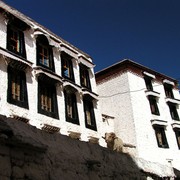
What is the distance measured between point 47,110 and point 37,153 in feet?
35.4

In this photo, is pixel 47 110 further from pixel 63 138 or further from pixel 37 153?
pixel 37 153

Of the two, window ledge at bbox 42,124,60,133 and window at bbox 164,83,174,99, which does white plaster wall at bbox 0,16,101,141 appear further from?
window at bbox 164,83,174,99

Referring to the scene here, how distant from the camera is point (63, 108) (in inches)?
689

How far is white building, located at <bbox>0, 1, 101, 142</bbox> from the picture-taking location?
14641 millimetres

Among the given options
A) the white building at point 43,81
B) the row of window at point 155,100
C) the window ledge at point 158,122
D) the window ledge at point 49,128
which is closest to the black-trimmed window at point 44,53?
the white building at point 43,81

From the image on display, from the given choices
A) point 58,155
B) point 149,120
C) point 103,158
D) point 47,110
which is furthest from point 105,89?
point 58,155

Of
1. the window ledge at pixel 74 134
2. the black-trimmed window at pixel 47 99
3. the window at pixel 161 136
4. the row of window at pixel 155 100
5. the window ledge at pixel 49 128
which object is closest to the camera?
the window ledge at pixel 49 128

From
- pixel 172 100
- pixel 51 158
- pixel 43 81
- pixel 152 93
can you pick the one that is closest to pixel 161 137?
pixel 152 93

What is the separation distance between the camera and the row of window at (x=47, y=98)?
14.7 m

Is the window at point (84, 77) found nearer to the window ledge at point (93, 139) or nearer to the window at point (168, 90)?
the window ledge at point (93, 139)

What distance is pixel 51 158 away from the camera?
6.09m

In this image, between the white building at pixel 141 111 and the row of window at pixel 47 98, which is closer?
the row of window at pixel 47 98

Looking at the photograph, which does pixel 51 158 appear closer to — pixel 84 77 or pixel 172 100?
pixel 84 77

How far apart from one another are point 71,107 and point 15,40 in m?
5.84
